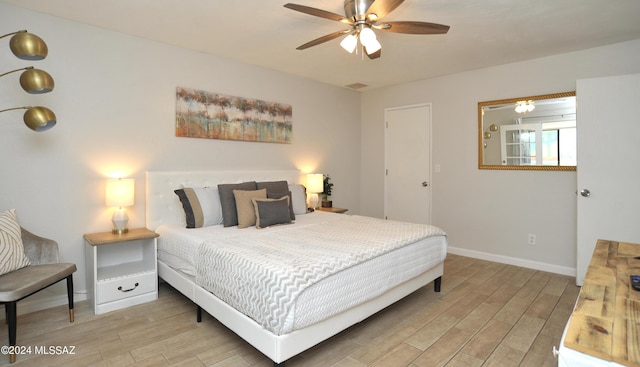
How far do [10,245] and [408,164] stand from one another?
4560 mm

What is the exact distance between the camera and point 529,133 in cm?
393

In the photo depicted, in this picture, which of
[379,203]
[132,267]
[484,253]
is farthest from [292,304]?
[379,203]

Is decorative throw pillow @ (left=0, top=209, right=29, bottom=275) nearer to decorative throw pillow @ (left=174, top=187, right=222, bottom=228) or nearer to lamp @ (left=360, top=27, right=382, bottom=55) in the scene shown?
decorative throw pillow @ (left=174, top=187, right=222, bottom=228)

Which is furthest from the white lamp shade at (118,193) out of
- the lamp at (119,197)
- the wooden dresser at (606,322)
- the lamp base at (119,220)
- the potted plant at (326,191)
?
the wooden dresser at (606,322)

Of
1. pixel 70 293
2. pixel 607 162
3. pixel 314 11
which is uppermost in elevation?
pixel 314 11

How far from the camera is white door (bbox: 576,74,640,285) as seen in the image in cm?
317

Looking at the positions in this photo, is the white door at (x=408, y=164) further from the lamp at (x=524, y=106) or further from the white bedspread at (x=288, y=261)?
the white bedspread at (x=288, y=261)

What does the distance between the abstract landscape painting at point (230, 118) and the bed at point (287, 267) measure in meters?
0.53

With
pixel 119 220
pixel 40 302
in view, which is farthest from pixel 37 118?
pixel 40 302

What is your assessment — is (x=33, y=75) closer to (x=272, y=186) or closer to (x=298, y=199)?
(x=272, y=186)

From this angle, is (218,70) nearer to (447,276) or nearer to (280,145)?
(280,145)

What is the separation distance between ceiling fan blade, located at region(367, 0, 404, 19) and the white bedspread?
1640 mm

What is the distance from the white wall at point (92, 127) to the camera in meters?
2.68

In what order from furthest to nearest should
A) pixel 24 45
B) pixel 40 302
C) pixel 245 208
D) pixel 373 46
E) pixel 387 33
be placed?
pixel 245 208
pixel 387 33
pixel 40 302
pixel 373 46
pixel 24 45
